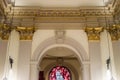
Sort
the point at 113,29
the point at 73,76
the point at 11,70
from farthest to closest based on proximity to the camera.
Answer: the point at 73,76 < the point at 113,29 < the point at 11,70

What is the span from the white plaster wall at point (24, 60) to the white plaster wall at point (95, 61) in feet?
7.84

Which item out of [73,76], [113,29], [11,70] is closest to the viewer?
[11,70]

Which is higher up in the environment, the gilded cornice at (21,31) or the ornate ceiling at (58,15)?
the ornate ceiling at (58,15)

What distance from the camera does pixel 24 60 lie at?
9.11 m

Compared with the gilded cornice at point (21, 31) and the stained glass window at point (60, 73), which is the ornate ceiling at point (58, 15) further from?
the stained glass window at point (60, 73)

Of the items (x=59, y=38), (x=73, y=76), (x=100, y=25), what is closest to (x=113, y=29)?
(x=100, y=25)

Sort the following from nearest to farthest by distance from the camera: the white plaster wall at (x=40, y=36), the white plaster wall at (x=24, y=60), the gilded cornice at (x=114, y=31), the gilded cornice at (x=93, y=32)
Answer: the white plaster wall at (x=24, y=60), the gilded cornice at (x=114, y=31), the gilded cornice at (x=93, y=32), the white plaster wall at (x=40, y=36)

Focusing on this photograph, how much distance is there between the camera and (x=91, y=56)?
9195 mm

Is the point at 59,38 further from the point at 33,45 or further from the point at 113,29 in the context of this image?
the point at 113,29

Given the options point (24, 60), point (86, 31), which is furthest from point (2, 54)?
point (86, 31)

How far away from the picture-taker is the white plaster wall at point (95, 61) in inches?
350

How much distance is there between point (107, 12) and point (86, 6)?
89cm

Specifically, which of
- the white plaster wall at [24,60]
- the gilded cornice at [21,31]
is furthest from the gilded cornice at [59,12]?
the white plaster wall at [24,60]

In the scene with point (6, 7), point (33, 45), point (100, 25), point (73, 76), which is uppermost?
point (6, 7)
